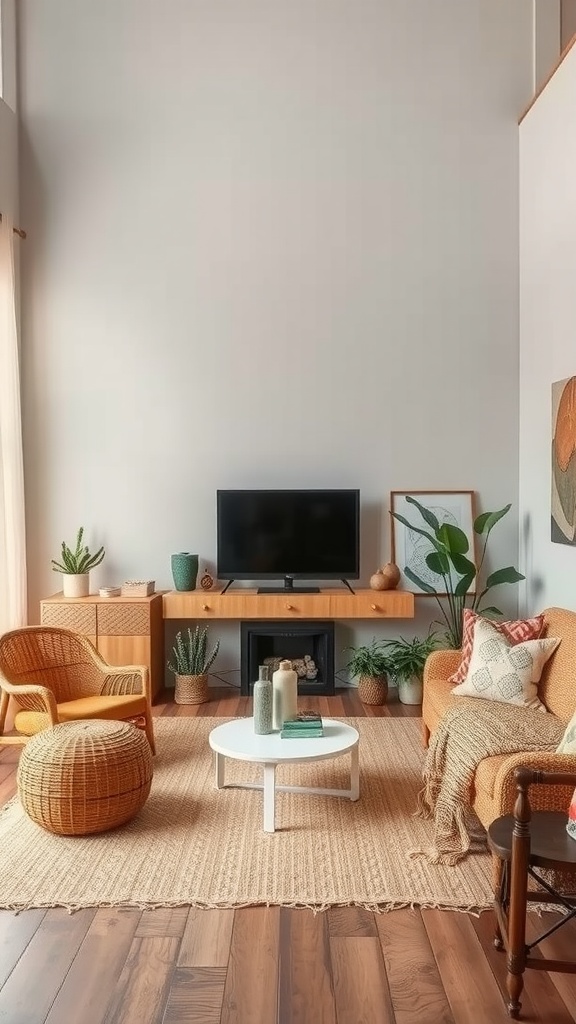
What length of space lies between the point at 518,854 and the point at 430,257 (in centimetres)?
451

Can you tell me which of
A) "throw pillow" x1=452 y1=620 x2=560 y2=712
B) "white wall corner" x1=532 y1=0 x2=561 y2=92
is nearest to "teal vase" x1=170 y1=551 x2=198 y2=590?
"throw pillow" x1=452 y1=620 x2=560 y2=712

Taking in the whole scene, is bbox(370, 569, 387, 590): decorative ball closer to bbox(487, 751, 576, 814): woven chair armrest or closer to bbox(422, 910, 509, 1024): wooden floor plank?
bbox(487, 751, 576, 814): woven chair armrest

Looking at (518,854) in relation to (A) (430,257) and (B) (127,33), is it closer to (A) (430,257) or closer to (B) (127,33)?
(A) (430,257)

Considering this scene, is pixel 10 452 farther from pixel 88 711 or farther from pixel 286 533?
pixel 88 711

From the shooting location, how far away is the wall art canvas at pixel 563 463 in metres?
4.52

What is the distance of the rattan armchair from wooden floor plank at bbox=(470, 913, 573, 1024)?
2122 millimetres

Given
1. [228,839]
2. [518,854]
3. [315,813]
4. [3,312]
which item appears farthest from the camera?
[3,312]

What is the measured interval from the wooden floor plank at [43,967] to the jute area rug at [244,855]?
0.11 metres

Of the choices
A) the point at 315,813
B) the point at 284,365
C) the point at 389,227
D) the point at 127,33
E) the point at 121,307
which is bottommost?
the point at 315,813

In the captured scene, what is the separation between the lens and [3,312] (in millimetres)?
5367

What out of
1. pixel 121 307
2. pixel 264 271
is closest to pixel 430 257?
pixel 264 271

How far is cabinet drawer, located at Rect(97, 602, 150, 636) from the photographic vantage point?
207 inches

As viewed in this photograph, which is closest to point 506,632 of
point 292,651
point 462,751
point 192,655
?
point 462,751

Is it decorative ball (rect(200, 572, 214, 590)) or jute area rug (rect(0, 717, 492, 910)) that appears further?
decorative ball (rect(200, 572, 214, 590))
